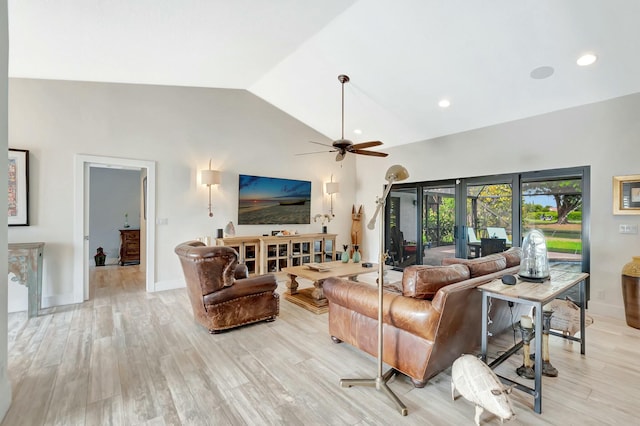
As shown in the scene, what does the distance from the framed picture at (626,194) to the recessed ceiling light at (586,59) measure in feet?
4.95

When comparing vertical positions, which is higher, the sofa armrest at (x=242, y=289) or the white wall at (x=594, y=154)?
→ the white wall at (x=594, y=154)

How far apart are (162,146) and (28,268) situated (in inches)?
93.2

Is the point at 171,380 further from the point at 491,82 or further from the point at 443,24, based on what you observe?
the point at 491,82

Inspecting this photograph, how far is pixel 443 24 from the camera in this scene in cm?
308

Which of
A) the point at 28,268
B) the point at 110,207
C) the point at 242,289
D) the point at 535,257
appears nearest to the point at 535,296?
the point at 535,257

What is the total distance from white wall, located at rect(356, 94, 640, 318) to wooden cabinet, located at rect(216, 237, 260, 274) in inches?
163

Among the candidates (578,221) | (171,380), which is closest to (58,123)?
(171,380)

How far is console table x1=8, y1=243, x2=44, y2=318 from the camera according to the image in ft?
11.1

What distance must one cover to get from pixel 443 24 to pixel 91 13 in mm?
3433

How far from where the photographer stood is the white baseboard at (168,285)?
4680mm

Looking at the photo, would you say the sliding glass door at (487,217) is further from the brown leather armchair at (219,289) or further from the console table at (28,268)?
the console table at (28,268)

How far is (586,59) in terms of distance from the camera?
3164mm

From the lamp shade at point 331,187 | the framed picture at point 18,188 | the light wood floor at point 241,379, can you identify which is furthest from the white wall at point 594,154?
the framed picture at point 18,188

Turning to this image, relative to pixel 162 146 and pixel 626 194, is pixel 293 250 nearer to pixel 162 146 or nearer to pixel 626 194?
pixel 162 146
